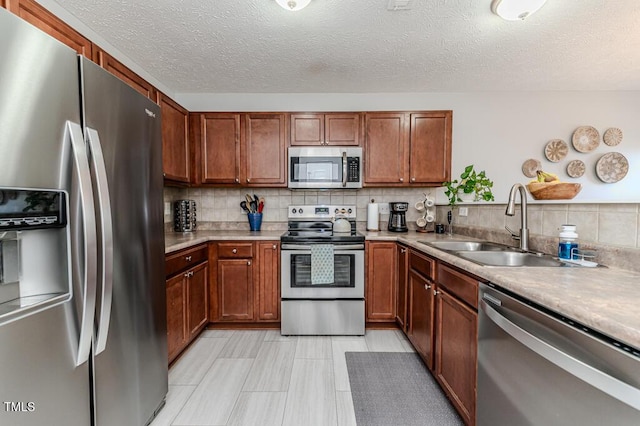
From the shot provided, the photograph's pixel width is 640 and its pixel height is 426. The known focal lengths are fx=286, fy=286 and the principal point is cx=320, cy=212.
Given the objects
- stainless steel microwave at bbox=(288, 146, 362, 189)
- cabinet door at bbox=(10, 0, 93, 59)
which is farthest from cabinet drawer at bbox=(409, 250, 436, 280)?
cabinet door at bbox=(10, 0, 93, 59)

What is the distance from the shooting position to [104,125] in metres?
1.16

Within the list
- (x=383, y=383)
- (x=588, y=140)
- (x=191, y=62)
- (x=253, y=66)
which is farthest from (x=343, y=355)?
(x=588, y=140)

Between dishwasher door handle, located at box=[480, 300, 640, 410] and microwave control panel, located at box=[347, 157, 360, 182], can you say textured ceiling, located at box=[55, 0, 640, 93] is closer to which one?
microwave control panel, located at box=[347, 157, 360, 182]

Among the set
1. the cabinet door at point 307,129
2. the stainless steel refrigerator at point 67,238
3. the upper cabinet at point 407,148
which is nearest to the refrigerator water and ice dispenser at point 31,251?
the stainless steel refrigerator at point 67,238

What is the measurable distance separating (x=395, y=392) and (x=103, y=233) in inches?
73.6

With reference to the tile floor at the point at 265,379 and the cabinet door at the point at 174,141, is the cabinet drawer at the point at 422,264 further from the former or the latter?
the cabinet door at the point at 174,141

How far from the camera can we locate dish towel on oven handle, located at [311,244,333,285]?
2641 mm

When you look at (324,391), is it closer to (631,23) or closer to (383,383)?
(383,383)

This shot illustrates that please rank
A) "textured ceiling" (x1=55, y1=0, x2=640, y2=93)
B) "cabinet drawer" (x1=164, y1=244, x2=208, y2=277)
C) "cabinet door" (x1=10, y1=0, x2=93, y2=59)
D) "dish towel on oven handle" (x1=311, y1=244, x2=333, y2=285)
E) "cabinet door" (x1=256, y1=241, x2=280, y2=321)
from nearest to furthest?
"cabinet door" (x1=10, y1=0, x2=93, y2=59), "textured ceiling" (x1=55, y1=0, x2=640, y2=93), "cabinet drawer" (x1=164, y1=244, x2=208, y2=277), "dish towel on oven handle" (x1=311, y1=244, x2=333, y2=285), "cabinet door" (x1=256, y1=241, x2=280, y2=321)

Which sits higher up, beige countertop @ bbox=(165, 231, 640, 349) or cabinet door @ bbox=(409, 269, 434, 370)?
beige countertop @ bbox=(165, 231, 640, 349)

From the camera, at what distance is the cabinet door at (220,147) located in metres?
3.02

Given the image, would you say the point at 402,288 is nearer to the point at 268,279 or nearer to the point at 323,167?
the point at 268,279

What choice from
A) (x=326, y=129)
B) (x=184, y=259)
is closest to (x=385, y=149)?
(x=326, y=129)

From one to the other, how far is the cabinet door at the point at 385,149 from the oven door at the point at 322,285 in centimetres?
86
